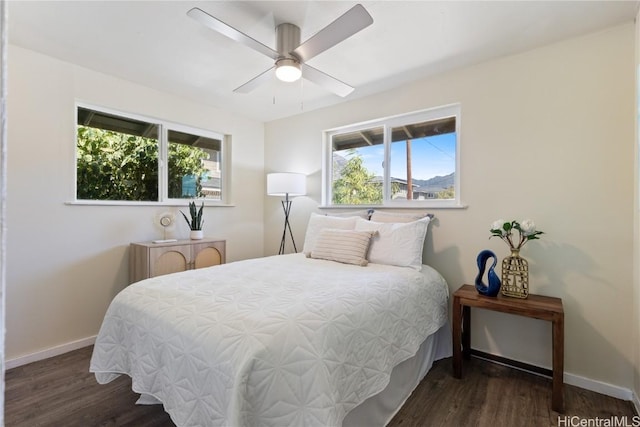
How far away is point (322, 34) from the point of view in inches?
65.0

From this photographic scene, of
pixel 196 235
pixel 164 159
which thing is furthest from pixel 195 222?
pixel 164 159

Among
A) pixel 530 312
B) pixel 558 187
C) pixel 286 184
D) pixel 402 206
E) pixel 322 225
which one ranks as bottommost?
pixel 530 312

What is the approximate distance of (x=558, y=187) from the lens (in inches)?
84.0

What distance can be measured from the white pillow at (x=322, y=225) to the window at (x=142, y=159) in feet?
4.95

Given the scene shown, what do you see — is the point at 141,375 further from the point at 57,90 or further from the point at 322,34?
the point at 57,90

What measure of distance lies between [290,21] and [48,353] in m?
3.16

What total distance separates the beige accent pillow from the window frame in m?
1.68

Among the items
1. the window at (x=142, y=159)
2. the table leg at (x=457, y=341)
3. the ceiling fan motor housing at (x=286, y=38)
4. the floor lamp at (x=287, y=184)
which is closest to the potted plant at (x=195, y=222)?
the window at (x=142, y=159)

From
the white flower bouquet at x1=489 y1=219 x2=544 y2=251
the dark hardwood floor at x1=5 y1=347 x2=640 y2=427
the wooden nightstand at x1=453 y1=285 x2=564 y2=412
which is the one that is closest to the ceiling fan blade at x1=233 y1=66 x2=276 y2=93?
the white flower bouquet at x1=489 y1=219 x2=544 y2=251

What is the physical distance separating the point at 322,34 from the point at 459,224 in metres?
1.86

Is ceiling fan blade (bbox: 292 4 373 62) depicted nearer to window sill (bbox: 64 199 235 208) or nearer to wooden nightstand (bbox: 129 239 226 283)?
wooden nightstand (bbox: 129 239 226 283)

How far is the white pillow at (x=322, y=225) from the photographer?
9.18ft

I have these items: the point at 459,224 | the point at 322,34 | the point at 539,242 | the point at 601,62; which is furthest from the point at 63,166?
the point at 601,62

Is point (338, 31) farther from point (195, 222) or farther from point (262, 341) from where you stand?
point (195, 222)
